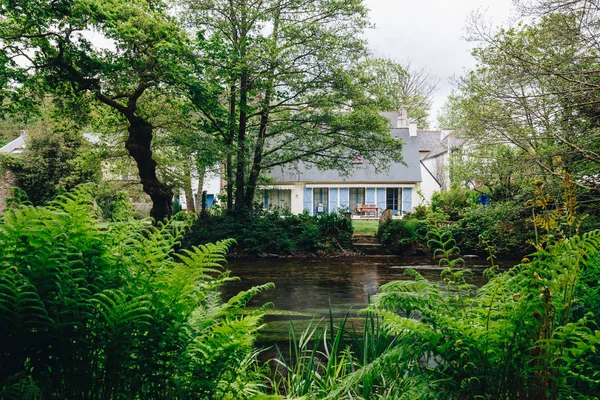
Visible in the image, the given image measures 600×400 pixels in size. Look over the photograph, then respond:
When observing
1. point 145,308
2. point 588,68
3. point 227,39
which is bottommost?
point 145,308

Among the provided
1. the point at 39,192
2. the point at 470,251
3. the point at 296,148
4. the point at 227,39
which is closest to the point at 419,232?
Answer: the point at 470,251

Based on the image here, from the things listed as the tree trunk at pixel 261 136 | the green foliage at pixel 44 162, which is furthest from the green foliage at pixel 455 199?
the green foliage at pixel 44 162

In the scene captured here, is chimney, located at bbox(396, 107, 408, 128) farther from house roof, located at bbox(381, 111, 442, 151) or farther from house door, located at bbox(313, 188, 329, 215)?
house door, located at bbox(313, 188, 329, 215)

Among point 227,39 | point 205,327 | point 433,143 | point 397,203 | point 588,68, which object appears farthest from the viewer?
point 433,143

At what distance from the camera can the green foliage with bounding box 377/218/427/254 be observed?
17.9 m

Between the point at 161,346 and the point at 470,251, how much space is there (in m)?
17.6

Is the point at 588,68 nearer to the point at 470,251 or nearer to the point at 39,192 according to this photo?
the point at 470,251

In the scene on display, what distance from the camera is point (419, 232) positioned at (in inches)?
706

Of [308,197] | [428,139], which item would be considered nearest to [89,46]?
[308,197]

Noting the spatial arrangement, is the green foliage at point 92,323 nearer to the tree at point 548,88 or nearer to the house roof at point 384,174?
the tree at point 548,88

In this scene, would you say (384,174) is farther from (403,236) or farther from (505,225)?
(505,225)

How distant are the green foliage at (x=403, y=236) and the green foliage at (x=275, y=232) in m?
1.59

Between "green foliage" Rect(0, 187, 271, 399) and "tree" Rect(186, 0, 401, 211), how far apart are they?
1384 centimetres

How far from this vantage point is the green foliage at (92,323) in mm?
1396
